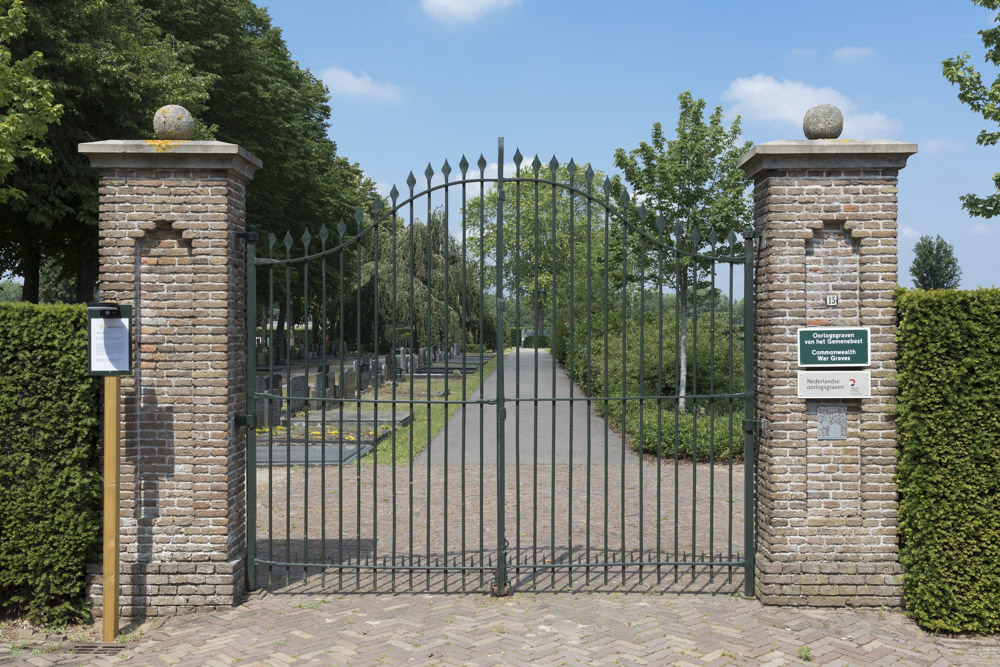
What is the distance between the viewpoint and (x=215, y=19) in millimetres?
21203

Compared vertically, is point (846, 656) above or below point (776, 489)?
below

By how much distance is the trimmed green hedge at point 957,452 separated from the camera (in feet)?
16.9

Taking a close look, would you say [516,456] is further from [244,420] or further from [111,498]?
[111,498]

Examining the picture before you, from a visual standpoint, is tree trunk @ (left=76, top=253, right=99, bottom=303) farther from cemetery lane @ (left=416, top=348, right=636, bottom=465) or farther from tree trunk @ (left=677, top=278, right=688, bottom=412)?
tree trunk @ (left=677, top=278, right=688, bottom=412)

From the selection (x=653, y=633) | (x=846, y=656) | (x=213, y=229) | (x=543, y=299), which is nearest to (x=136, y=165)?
(x=213, y=229)

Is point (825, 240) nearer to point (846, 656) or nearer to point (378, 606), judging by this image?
point (846, 656)

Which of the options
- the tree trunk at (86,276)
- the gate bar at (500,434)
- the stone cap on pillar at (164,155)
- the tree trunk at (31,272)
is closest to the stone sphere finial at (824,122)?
the gate bar at (500,434)

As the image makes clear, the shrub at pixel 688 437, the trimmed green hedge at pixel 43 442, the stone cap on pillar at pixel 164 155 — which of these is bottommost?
the shrub at pixel 688 437

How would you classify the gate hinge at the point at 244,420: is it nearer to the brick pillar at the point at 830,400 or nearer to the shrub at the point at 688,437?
the brick pillar at the point at 830,400

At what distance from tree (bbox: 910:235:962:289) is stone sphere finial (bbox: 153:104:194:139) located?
7312cm

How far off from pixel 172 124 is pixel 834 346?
17.0 ft

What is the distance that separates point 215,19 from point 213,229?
18.6 m

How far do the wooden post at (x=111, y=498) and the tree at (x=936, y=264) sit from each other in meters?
73.8

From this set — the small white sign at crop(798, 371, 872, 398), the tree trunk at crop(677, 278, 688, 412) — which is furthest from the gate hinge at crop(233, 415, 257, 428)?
the small white sign at crop(798, 371, 872, 398)
